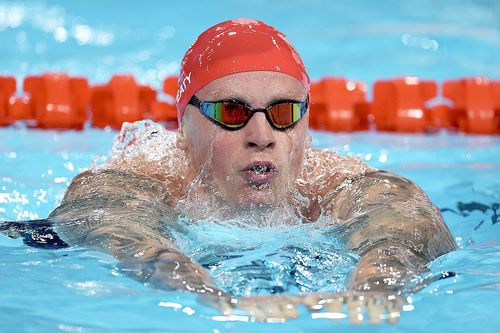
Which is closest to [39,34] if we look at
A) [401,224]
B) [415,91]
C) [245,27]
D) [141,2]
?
[141,2]

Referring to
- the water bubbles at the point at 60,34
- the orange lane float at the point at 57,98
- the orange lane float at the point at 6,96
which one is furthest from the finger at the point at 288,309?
the water bubbles at the point at 60,34

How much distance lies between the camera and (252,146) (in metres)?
2.42

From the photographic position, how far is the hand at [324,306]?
1.78 meters

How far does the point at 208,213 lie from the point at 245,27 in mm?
610

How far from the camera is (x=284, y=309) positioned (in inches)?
70.6

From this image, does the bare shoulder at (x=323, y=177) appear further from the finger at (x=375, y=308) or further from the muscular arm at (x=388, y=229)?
the finger at (x=375, y=308)

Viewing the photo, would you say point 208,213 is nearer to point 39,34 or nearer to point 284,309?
point 284,309

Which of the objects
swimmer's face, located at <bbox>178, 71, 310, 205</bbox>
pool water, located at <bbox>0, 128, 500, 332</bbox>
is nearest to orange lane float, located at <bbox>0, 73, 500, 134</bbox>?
pool water, located at <bbox>0, 128, 500, 332</bbox>

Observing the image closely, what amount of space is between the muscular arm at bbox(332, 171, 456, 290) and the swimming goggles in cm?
32

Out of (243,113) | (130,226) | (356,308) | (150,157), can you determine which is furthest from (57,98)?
(356,308)

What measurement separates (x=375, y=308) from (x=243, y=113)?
84 centimetres

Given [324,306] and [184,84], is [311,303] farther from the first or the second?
[184,84]

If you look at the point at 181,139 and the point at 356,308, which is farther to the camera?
the point at 181,139

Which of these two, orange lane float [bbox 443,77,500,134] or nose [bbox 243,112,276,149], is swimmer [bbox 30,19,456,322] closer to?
nose [bbox 243,112,276,149]
